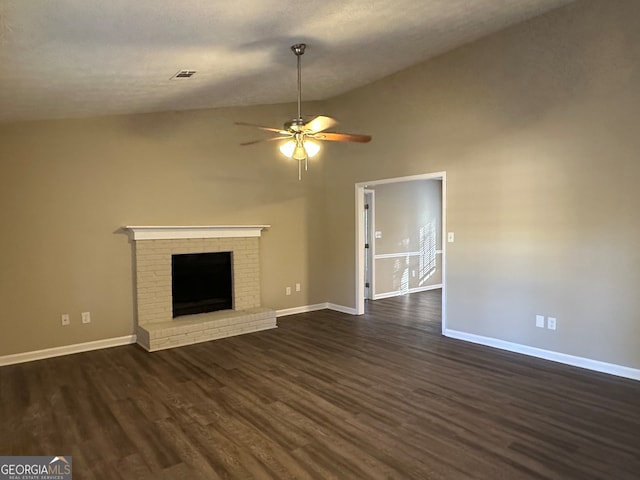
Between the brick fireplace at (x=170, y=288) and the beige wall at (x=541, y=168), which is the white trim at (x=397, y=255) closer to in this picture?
the beige wall at (x=541, y=168)

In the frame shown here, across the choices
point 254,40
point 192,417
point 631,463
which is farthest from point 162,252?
point 631,463

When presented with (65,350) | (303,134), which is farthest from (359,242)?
(65,350)

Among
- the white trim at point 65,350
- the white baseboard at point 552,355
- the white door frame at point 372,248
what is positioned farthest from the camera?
the white door frame at point 372,248

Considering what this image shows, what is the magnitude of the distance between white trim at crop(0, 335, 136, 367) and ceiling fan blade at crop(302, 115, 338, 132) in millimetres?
3448

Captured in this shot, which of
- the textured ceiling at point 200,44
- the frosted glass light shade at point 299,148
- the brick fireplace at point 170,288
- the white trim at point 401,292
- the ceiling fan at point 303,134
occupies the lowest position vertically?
the white trim at point 401,292

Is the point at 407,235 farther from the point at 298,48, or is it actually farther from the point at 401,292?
the point at 298,48

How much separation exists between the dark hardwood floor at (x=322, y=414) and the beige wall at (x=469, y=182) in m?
0.56

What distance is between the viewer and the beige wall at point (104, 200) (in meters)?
4.40

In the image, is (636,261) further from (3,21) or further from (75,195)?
(75,195)

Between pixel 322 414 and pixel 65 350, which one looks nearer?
pixel 322 414
